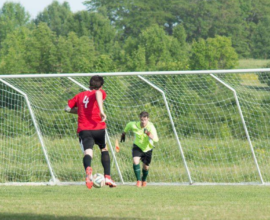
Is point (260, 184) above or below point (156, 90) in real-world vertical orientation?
below

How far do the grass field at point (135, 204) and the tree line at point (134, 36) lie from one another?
33131 mm

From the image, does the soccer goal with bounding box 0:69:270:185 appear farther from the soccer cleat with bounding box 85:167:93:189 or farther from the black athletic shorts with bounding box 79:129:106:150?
the soccer cleat with bounding box 85:167:93:189

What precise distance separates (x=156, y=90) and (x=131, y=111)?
1.18 meters

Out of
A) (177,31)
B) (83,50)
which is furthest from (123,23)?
(83,50)

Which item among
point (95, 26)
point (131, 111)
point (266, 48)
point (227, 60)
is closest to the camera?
point (131, 111)

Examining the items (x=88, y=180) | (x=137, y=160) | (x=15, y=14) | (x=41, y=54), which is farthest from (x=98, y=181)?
(x=15, y=14)

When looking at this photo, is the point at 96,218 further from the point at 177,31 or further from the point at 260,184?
the point at 177,31

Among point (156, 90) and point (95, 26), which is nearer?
point (156, 90)

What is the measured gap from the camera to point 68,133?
1473cm

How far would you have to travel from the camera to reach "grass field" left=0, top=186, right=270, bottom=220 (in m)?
7.18

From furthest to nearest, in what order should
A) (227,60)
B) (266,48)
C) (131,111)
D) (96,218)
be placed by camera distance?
(266,48) < (227,60) < (131,111) < (96,218)

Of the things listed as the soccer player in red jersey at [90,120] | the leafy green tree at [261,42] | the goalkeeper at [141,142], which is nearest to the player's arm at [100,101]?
the soccer player in red jersey at [90,120]

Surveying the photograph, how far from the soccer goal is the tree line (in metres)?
28.1

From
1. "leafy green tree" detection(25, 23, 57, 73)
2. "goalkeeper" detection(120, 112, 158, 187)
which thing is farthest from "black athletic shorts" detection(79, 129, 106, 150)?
"leafy green tree" detection(25, 23, 57, 73)
